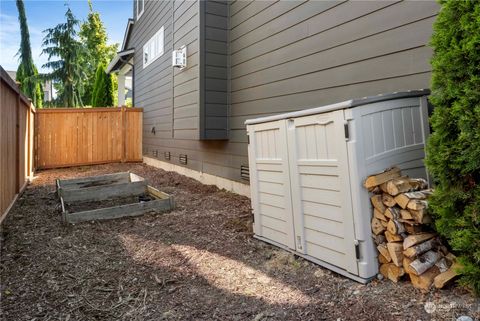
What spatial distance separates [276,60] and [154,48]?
557cm

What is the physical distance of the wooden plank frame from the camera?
3895 millimetres

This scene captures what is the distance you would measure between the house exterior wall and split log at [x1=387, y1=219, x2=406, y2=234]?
1.21 meters

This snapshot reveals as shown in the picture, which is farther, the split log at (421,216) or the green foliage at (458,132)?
the split log at (421,216)

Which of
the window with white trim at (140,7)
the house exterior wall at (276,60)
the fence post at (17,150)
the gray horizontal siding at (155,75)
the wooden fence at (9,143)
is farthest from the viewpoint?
the window with white trim at (140,7)

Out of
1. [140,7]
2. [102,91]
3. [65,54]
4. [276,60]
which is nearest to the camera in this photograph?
[276,60]

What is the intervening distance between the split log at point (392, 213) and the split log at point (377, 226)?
82 millimetres

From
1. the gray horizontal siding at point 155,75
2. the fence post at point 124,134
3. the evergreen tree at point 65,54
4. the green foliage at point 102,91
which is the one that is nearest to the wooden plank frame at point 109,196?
the gray horizontal siding at point 155,75

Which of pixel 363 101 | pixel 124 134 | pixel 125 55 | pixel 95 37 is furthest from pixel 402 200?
pixel 95 37

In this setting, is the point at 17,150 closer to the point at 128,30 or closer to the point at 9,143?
the point at 9,143

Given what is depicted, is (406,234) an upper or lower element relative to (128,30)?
lower

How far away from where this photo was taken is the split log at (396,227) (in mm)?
2027

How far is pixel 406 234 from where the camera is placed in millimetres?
2053

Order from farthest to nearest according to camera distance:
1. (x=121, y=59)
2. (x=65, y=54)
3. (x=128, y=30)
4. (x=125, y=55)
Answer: (x=65, y=54)
(x=128, y=30)
(x=121, y=59)
(x=125, y=55)

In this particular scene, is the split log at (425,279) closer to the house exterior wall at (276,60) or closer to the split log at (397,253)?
the split log at (397,253)
